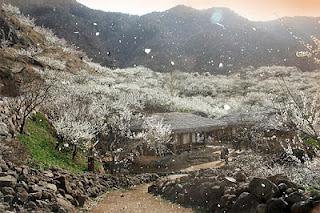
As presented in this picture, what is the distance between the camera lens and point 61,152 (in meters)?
26.2

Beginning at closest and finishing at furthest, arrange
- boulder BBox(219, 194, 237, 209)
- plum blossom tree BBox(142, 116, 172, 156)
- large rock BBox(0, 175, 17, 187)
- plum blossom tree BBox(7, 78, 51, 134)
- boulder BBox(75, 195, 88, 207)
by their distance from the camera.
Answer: large rock BBox(0, 175, 17, 187), boulder BBox(219, 194, 237, 209), boulder BBox(75, 195, 88, 207), plum blossom tree BBox(7, 78, 51, 134), plum blossom tree BBox(142, 116, 172, 156)

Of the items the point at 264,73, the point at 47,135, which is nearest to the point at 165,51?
the point at 264,73

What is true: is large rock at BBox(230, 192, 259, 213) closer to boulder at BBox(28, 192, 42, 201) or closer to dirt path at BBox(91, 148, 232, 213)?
dirt path at BBox(91, 148, 232, 213)

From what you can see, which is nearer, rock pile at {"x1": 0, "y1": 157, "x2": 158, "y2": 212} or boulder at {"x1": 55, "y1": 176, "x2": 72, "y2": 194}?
rock pile at {"x1": 0, "y1": 157, "x2": 158, "y2": 212}

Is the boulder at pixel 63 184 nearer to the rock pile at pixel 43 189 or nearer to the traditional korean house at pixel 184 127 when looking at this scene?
the rock pile at pixel 43 189

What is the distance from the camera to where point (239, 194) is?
1653 cm

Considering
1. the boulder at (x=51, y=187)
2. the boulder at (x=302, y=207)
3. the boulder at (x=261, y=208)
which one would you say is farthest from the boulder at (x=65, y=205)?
the boulder at (x=302, y=207)

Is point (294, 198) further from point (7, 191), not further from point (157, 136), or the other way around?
point (157, 136)

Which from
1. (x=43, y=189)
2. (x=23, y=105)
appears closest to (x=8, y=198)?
(x=43, y=189)

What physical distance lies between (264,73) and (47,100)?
7693cm

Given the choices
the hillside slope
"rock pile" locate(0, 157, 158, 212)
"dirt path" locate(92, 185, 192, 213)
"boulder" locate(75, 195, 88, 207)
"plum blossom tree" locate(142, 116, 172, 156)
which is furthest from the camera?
the hillside slope

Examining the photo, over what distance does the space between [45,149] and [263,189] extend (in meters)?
14.7

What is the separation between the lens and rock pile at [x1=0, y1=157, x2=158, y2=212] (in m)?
15.0

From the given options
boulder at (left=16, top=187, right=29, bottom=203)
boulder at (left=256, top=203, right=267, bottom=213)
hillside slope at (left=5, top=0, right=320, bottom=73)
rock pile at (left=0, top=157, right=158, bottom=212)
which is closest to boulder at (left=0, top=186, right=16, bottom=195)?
rock pile at (left=0, top=157, right=158, bottom=212)
